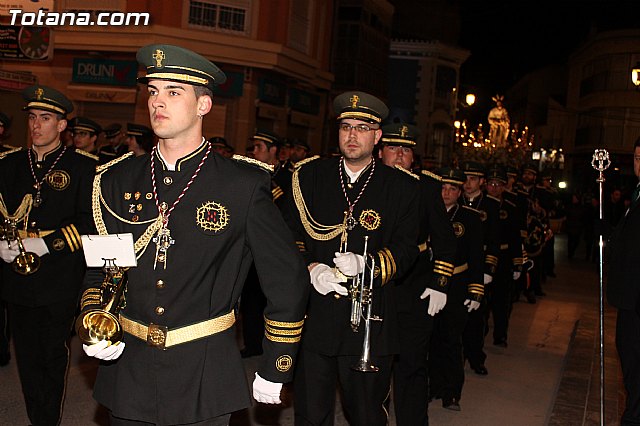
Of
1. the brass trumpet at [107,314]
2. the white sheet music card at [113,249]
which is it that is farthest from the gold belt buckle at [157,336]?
the white sheet music card at [113,249]

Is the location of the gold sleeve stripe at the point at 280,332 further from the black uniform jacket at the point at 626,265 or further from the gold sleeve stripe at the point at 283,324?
the black uniform jacket at the point at 626,265

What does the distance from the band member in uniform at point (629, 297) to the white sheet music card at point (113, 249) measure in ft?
13.5

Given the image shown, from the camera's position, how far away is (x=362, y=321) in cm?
569

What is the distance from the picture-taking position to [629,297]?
668cm

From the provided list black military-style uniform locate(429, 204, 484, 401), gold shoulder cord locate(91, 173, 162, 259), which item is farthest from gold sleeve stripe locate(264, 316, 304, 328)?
black military-style uniform locate(429, 204, 484, 401)

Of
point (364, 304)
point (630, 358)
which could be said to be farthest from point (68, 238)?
point (630, 358)

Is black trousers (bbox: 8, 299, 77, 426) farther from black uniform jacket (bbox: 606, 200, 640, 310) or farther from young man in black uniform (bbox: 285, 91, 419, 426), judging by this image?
black uniform jacket (bbox: 606, 200, 640, 310)

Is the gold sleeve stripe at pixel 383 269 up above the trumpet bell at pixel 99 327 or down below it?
above

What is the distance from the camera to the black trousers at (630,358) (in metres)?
6.53

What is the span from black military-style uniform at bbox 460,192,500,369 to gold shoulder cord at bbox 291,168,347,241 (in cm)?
437

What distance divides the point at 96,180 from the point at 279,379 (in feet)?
4.13

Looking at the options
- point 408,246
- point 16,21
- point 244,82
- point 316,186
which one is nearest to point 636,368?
point 408,246

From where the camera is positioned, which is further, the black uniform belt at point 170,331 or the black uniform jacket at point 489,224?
the black uniform jacket at point 489,224

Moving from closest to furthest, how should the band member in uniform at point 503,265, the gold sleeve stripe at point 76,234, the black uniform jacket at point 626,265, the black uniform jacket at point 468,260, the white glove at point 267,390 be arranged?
the white glove at point 267,390, the gold sleeve stripe at point 76,234, the black uniform jacket at point 626,265, the black uniform jacket at point 468,260, the band member in uniform at point 503,265
